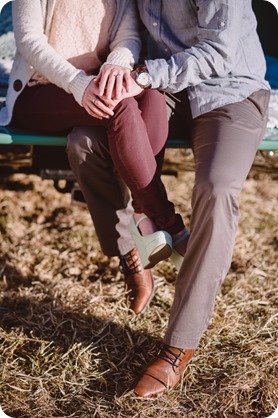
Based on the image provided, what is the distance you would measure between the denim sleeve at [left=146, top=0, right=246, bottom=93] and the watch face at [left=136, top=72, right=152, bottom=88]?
0.8 inches

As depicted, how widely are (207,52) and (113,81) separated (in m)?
0.41

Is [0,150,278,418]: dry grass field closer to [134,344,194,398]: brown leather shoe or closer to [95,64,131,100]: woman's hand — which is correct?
[134,344,194,398]: brown leather shoe

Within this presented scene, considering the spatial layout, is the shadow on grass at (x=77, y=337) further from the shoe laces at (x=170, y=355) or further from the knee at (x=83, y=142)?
the knee at (x=83, y=142)

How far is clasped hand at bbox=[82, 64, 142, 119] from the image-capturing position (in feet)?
8.75

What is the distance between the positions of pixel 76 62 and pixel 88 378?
139 centimetres

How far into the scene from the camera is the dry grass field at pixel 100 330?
2.46 meters

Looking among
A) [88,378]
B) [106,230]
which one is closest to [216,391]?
[88,378]

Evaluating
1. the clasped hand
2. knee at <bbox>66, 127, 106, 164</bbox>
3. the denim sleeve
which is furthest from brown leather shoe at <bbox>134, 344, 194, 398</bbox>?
the denim sleeve

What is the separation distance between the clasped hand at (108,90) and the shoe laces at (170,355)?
0.97 meters

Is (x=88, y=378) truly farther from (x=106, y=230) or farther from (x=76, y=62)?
(x=76, y=62)

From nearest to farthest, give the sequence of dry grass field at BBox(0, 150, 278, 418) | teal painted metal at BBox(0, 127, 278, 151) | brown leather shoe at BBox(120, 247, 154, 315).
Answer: dry grass field at BBox(0, 150, 278, 418) → teal painted metal at BBox(0, 127, 278, 151) → brown leather shoe at BBox(120, 247, 154, 315)

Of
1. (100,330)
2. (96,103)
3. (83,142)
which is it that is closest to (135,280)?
(100,330)

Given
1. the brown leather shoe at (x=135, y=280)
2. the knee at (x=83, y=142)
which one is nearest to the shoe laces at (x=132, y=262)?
the brown leather shoe at (x=135, y=280)

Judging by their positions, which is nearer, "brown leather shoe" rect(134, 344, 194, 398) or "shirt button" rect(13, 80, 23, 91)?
"brown leather shoe" rect(134, 344, 194, 398)
